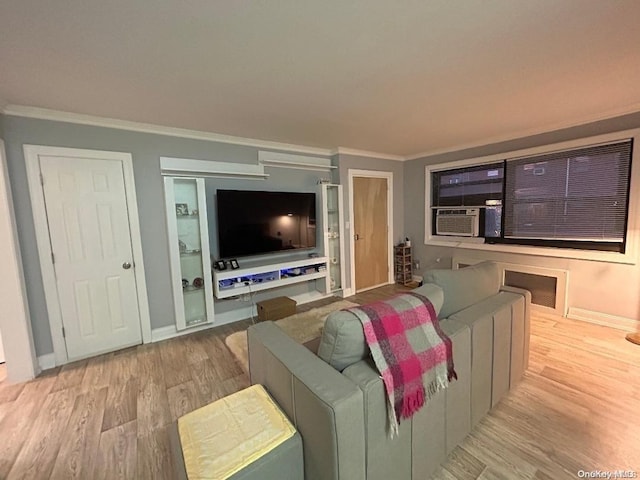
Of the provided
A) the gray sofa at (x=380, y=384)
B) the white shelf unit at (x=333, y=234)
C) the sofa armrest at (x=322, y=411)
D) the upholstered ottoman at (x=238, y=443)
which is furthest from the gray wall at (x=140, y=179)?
the sofa armrest at (x=322, y=411)

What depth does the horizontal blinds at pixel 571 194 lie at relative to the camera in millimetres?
2848

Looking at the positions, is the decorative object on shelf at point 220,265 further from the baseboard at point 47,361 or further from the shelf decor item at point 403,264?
the shelf decor item at point 403,264

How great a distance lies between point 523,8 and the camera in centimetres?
126

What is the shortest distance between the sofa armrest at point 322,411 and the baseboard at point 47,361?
2.55 m

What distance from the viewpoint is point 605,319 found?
9.68 feet

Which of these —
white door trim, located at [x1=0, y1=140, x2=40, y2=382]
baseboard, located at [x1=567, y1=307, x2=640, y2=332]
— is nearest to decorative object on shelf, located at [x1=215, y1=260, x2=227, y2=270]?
white door trim, located at [x1=0, y1=140, x2=40, y2=382]

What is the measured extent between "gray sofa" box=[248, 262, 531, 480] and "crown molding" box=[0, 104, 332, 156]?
7.90 feet

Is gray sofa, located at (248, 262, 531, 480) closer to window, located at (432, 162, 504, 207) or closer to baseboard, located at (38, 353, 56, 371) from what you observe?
baseboard, located at (38, 353, 56, 371)

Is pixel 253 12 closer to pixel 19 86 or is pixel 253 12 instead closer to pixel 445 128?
pixel 19 86

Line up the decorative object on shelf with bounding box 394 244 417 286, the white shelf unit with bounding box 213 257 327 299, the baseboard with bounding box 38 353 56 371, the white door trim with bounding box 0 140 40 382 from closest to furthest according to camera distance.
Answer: the white door trim with bounding box 0 140 40 382, the baseboard with bounding box 38 353 56 371, the white shelf unit with bounding box 213 257 327 299, the decorative object on shelf with bounding box 394 244 417 286

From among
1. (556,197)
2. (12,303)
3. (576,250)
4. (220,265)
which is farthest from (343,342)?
(556,197)

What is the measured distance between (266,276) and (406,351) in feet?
7.95

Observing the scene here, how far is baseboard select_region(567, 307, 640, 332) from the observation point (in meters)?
2.79

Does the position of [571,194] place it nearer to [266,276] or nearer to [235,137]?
[266,276]
